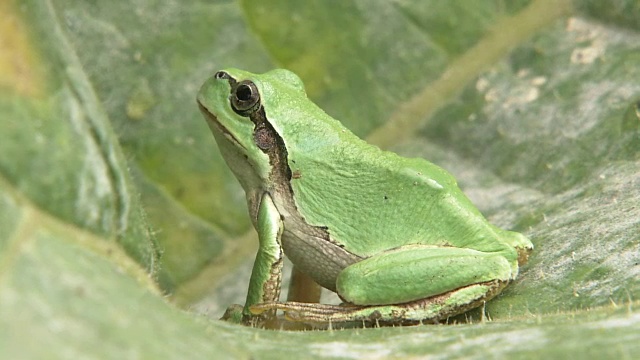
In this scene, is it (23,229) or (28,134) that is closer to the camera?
(23,229)

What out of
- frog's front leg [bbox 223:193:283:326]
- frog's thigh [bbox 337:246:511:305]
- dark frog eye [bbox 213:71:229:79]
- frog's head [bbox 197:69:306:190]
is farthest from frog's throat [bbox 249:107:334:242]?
frog's thigh [bbox 337:246:511:305]

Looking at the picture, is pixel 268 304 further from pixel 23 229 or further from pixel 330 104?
pixel 330 104

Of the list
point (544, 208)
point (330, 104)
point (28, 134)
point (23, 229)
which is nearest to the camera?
point (23, 229)

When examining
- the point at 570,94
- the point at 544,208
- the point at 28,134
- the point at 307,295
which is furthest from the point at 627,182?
the point at 28,134

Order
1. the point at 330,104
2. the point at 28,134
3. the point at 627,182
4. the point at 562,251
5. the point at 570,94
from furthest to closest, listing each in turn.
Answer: the point at 330,104 < the point at 570,94 < the point at 627,182 < the point at 562,251 < the point at 28,134

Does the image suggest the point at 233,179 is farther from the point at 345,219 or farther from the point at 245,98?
the point at 345,219

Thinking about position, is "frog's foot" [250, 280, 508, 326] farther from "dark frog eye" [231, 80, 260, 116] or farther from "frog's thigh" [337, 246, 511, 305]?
"dark frog eye" [231, 80, 260, 116]

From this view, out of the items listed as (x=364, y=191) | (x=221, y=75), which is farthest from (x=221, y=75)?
(x=364, y=191)
